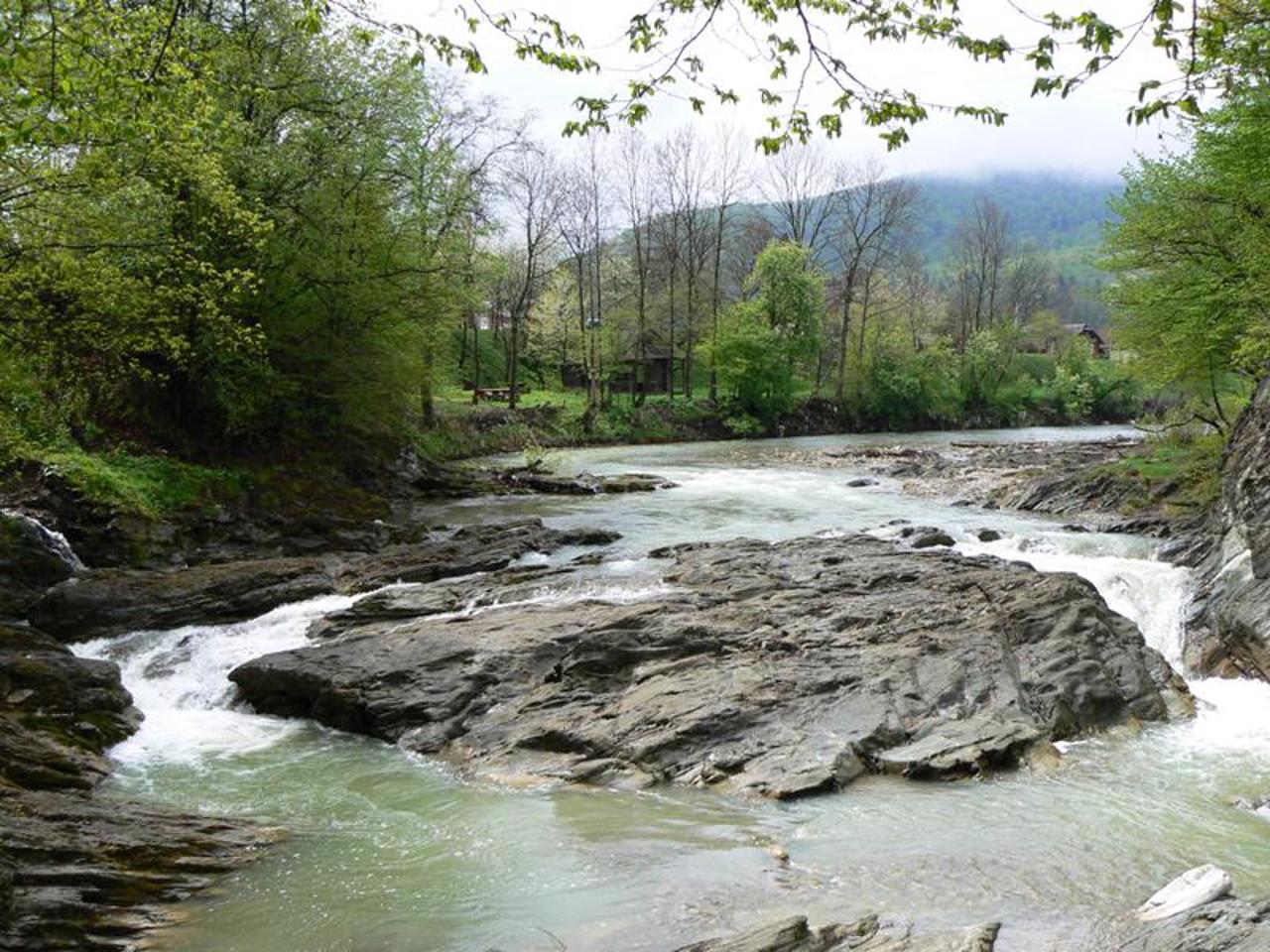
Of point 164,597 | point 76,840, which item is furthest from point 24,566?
point 76,840

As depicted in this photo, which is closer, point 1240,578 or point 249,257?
point 1240,578

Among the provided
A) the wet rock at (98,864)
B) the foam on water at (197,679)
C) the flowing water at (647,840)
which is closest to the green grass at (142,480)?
the foam on water at (197,679)

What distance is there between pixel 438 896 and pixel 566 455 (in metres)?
32.9

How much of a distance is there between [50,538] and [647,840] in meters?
11.9

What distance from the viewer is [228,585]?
1388 centimetres

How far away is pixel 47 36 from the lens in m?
5.52

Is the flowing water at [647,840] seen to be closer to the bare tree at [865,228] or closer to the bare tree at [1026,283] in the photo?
the bare tree at [865,228]

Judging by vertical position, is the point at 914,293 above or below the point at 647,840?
above

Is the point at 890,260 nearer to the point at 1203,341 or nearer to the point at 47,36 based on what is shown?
the point at 1203,341

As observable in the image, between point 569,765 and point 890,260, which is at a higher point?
point 890,260

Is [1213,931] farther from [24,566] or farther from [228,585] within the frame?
[24,566]

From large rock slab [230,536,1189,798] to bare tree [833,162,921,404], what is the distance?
46.0 m

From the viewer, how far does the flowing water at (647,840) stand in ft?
19.3

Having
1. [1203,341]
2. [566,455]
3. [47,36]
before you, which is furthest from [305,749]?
[566,455]
